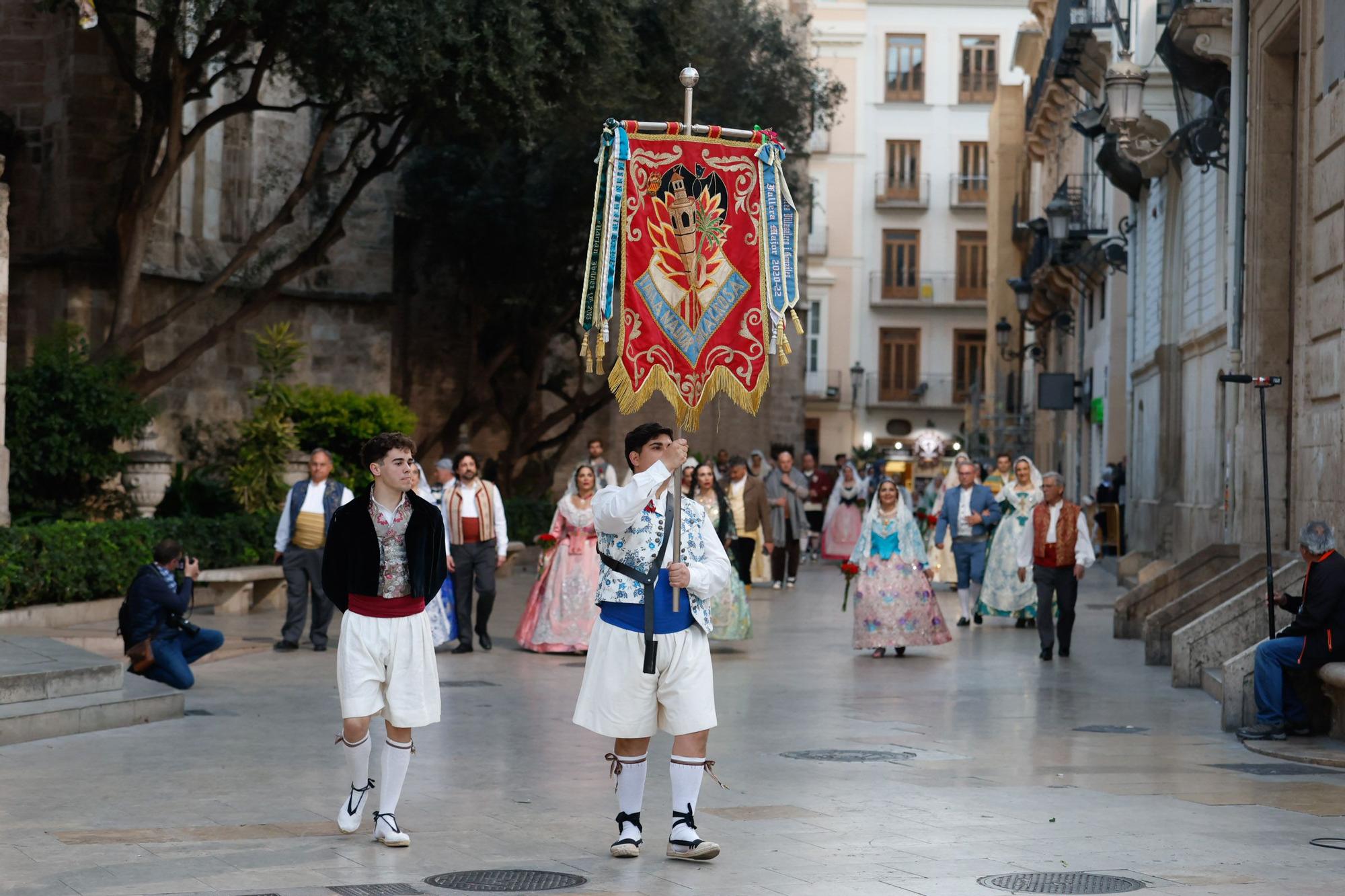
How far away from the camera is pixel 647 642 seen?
7.36m

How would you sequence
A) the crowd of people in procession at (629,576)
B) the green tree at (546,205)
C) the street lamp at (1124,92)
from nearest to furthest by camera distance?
the crowd of people in procession at (629,576) < the street lamp at (1124,92) < the green tree at (546,205)

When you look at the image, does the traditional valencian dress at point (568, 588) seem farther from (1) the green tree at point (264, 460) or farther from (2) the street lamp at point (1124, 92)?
(1) the green tree at point (264, 460)

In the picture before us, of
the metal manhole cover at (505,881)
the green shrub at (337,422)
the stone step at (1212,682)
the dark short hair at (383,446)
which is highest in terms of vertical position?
the green shrub at (337,422)

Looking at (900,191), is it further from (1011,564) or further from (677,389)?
(677,389)

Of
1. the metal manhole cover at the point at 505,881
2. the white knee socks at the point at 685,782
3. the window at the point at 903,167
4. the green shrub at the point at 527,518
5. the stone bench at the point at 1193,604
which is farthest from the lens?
the window at the point at 903,167

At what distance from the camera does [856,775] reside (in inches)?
372

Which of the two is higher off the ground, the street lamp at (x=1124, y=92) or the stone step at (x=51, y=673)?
the street lamp at (x=1124, y=92)

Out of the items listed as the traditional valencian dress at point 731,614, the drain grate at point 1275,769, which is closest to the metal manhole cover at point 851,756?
the drain grate at point 1275,769

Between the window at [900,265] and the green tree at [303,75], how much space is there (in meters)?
38.5

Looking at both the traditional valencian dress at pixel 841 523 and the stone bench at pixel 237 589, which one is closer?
the stone bench at pixel 237 589

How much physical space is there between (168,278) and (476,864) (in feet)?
71.7

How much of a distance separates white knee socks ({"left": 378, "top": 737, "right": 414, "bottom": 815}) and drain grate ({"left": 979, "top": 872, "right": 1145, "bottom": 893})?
2389mm

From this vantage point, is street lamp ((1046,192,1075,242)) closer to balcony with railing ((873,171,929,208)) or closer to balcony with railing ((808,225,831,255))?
balcony with railing ((808,225,831,255))

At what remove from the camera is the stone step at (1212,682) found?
13.0m
